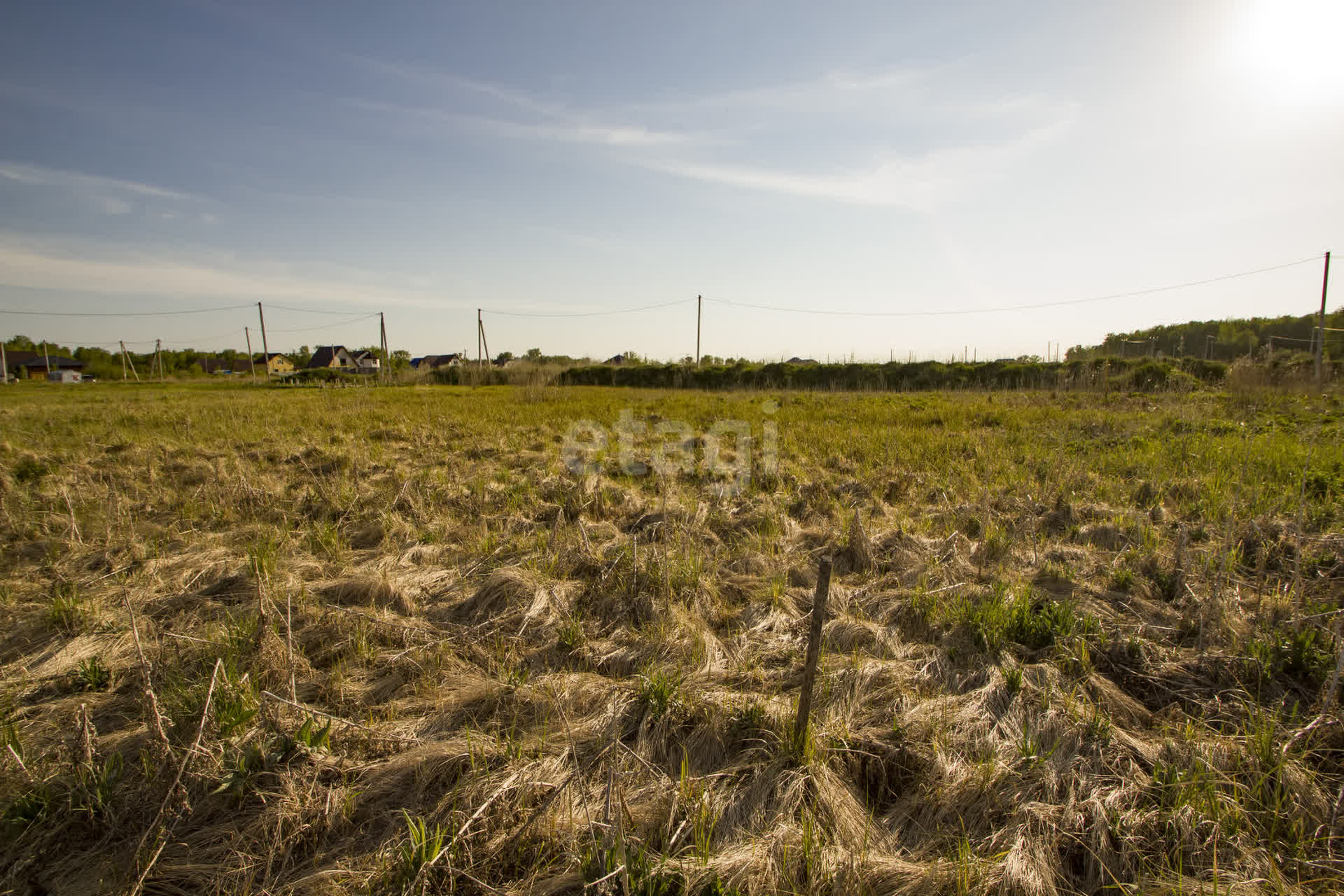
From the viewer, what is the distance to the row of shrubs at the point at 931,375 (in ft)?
55.4

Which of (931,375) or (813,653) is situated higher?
(931,375)

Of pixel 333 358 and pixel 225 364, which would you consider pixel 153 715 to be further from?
pixel 225 364

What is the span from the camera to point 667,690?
2523mm

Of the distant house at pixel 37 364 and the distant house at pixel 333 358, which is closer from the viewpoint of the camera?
the distant house at pixel 37 364

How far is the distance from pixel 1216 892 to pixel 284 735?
3308 millimetres

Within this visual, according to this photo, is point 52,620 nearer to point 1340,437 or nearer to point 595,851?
point 595,851

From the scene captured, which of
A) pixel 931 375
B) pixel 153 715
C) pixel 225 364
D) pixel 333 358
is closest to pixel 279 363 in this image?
pixel 225 364

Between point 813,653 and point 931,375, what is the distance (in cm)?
2089

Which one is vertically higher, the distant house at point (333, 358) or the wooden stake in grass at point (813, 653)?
the distant house at point (333, 358)

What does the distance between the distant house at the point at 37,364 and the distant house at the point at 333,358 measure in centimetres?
1870

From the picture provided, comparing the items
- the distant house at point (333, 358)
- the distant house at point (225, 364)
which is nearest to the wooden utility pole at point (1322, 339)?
the distant house at point (333, 358)

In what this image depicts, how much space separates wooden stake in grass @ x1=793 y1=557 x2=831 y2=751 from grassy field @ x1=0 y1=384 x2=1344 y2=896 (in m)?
0.07

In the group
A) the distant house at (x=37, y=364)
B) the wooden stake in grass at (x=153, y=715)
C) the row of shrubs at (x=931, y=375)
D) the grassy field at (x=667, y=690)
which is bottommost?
the grassy field at (x=667, y=690)

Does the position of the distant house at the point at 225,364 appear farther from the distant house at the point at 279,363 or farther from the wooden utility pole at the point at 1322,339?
the wooden utility pole at the point at 1322,339
